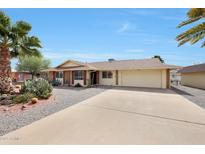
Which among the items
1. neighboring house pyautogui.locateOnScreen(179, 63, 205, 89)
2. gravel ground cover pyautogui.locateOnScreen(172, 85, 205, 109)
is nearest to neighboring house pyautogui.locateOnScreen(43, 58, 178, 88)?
gravel ground cover pyautogui.locateOnScreen(172, 85, 205, 109)

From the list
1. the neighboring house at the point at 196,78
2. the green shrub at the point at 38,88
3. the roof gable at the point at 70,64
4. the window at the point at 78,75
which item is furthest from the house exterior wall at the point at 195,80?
the green shrub at the point at 38,88

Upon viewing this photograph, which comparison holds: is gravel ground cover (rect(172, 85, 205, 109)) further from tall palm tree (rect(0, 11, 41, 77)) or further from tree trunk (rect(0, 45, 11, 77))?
tree trunk (rect(0, 45, 11, 77))

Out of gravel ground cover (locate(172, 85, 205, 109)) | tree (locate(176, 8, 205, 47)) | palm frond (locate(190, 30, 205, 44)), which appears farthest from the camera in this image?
palm frond (locate(190, 30, 205, 44))

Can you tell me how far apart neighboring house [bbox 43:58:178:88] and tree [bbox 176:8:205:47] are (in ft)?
22.7

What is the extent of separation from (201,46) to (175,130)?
9406 mm

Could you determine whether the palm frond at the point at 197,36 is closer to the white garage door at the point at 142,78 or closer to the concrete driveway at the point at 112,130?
the concrete driveway at the point at 112,130

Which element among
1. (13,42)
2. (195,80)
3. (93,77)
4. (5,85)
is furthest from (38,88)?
(195,80)

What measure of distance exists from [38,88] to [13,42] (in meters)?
4.22

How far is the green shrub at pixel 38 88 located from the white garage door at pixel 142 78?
12.7 metres

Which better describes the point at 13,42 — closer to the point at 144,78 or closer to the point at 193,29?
the point at 193,29

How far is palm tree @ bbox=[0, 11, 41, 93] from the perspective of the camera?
954 centimetres

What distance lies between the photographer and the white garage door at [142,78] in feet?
59.2
